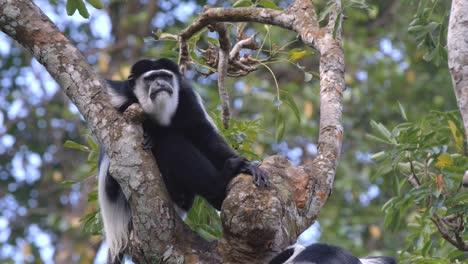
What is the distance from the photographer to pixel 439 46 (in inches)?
119

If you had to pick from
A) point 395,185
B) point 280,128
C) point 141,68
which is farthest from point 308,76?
point 141,68

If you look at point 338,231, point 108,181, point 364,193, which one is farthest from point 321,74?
point 364,193

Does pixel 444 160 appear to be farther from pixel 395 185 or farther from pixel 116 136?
pixel 116 136

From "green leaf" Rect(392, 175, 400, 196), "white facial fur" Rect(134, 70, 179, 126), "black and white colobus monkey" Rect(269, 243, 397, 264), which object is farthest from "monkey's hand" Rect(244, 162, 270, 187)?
"green leaf" Rect(392, 175, 400, 196)

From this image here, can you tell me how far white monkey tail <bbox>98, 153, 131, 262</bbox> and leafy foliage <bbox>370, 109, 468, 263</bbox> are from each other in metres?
1.00

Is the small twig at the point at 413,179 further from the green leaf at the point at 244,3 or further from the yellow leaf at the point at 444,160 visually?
the green leaf at the point at 244,3

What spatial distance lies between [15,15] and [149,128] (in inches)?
26.8

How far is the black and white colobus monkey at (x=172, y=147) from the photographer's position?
9.07ft

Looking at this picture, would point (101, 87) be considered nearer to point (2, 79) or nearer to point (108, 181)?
point (108, 181)

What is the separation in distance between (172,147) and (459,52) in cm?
120

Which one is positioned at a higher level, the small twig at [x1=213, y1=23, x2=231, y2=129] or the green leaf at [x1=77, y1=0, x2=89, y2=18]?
the green leaf at [x1=77, y1=0, x2=89, y2=18]

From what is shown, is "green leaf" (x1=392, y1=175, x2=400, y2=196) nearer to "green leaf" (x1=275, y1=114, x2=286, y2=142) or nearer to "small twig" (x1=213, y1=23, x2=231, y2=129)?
"green leaf" (x1=275, y1=114, x2=286, y2=142)

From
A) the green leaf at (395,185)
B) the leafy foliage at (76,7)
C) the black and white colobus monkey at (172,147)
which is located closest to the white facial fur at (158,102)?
the black and white colobus monkey at (172,147)

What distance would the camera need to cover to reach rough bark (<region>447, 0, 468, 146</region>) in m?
1.92
